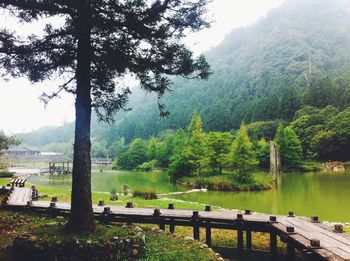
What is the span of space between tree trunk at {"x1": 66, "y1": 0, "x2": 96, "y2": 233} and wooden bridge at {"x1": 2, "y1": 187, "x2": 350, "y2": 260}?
3.91 metres

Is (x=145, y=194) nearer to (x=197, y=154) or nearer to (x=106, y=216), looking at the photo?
(x=106, y=216)

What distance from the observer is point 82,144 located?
1034 centimetres

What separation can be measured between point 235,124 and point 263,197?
7597cm

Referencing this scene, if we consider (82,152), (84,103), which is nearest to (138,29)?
(84,103)

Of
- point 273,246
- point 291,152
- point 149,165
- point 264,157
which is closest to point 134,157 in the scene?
point 149,165

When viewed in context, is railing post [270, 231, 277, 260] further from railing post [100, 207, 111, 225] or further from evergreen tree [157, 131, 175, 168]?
evergreen tree [157, 131, 175, 168]

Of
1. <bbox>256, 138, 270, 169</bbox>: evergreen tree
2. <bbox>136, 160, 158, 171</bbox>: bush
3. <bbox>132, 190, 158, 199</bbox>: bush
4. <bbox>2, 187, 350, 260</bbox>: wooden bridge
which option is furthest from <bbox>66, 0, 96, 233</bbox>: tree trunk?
<bbox>136, 160, 158, 171</bbox>: bush

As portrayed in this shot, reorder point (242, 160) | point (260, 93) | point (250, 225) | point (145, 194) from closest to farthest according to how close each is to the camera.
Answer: point (250, 225) < point (145, 194) < point (242, 160) < point (260, 93)

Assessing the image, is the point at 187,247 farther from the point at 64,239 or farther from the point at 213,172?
the point at 213,172

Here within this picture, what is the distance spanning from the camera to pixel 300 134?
7438 cm

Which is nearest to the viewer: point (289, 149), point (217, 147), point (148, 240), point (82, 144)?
point (82, 144)

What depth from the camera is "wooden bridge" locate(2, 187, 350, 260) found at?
876cm

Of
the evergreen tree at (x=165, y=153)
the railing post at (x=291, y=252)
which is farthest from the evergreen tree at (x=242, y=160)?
the evergreen tree at (x=165, y=153)

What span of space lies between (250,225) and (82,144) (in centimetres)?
648
